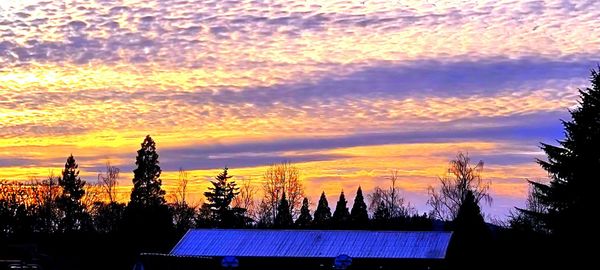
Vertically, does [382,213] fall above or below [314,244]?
above

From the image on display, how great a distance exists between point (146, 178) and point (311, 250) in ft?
119

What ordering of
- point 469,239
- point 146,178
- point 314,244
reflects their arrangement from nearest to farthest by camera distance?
point 469,239 → point 314,244 → point 146,178

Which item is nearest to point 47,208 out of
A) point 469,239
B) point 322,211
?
point 322,211

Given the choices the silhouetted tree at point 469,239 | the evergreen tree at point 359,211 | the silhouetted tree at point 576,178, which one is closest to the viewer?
the silhouetted tree at point 576,178

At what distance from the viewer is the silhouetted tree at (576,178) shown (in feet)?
156

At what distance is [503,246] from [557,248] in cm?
1339

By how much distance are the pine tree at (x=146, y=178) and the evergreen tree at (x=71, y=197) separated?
18180mm

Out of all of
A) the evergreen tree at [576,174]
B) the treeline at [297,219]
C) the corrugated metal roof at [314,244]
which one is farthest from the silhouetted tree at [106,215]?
the evergreen tree at [576,174]

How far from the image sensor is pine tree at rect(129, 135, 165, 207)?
9706 centimetres

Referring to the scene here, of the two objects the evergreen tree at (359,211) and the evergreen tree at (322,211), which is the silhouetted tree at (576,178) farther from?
the evergreen tree at (322,211)

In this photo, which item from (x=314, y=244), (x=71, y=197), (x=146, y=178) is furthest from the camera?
(x=71, y=197)

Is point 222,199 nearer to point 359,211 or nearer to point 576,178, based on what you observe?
point 359,211

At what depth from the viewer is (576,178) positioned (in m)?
48.8

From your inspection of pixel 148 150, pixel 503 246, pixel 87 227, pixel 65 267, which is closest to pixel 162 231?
pixel 148 150
